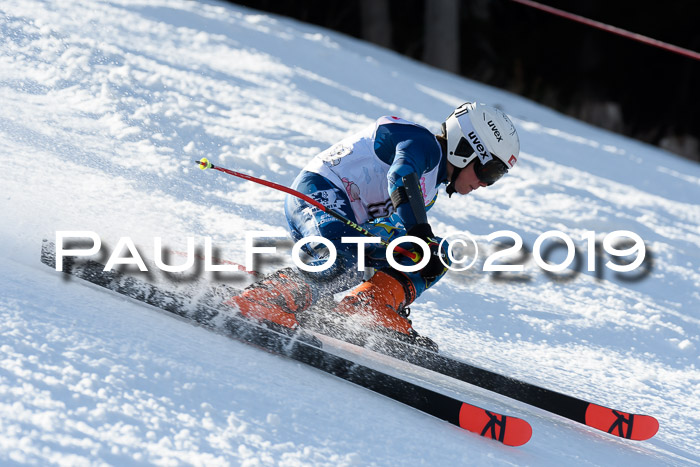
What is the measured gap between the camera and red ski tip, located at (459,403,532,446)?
2.42 metres

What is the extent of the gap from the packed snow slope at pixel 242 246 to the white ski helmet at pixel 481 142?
720mm

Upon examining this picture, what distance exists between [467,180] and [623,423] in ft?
3.29

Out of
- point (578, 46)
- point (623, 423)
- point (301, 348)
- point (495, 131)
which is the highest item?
point (578, 46)

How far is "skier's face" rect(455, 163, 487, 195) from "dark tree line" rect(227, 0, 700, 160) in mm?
11149

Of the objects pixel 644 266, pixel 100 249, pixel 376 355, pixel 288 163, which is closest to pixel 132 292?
pixel 100 249

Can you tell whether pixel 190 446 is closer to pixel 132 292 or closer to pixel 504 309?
pixel 132 292

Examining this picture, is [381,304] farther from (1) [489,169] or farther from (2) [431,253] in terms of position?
(1) [489,169]

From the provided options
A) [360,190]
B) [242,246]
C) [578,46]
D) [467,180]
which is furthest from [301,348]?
[578,46]

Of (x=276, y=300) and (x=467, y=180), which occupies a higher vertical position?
(x=467, y=180)

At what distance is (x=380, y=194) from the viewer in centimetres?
330

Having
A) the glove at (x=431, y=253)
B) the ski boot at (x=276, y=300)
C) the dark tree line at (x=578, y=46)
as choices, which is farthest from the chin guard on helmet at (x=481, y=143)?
the dark tree line at (x=578, y=46)

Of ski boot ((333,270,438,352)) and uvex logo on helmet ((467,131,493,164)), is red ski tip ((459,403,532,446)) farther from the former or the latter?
uvex logo on helmet ((467,131,493,164))

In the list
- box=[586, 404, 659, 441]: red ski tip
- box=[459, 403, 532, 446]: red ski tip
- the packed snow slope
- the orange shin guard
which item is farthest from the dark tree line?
box=[459, 403, 532, 446]: red ski tip

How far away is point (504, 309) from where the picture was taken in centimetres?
423
